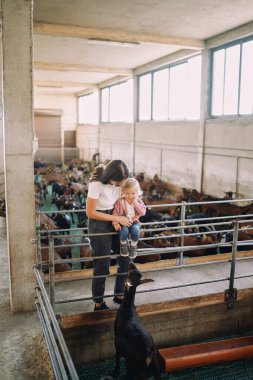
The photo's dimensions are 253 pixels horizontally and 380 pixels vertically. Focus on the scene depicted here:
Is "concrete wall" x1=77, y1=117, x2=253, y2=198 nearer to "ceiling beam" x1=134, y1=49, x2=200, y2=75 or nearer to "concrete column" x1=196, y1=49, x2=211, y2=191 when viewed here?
"concrete column" x1=196, y1=49, x2=211, y2=191

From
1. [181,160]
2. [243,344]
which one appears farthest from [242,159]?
[243,344]

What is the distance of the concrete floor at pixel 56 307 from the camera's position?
3.61 m

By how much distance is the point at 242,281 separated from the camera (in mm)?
5523

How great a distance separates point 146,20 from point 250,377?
942 cm

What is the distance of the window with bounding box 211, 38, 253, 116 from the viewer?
11070 millimetres

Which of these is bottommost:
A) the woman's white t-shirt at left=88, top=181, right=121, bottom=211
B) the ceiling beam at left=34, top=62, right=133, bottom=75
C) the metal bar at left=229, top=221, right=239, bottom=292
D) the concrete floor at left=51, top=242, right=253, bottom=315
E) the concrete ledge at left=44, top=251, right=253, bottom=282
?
the concrete floor at left=51, top=242, right=253, bottom=315

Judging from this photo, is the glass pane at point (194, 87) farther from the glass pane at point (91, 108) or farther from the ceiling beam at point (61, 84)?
the glass pane at point (91, 108)

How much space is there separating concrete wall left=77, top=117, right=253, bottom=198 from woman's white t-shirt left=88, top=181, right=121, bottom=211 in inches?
315

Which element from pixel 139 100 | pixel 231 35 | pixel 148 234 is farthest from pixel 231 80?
pixel 139 100

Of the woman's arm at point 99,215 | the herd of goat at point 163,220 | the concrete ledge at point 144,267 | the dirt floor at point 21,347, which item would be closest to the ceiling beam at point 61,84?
the herd of goat at point 163,220

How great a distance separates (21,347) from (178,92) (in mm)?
12878

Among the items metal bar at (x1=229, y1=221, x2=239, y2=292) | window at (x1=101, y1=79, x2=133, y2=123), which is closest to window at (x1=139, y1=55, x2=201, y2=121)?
window at (x1=101, y1=79, x2=133, y2=123)

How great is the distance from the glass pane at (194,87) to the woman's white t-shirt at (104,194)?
34.1 feet

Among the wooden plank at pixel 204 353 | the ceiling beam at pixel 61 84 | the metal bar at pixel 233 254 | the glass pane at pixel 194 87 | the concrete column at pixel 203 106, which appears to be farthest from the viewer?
the ceiling beam at pixel 61 84
